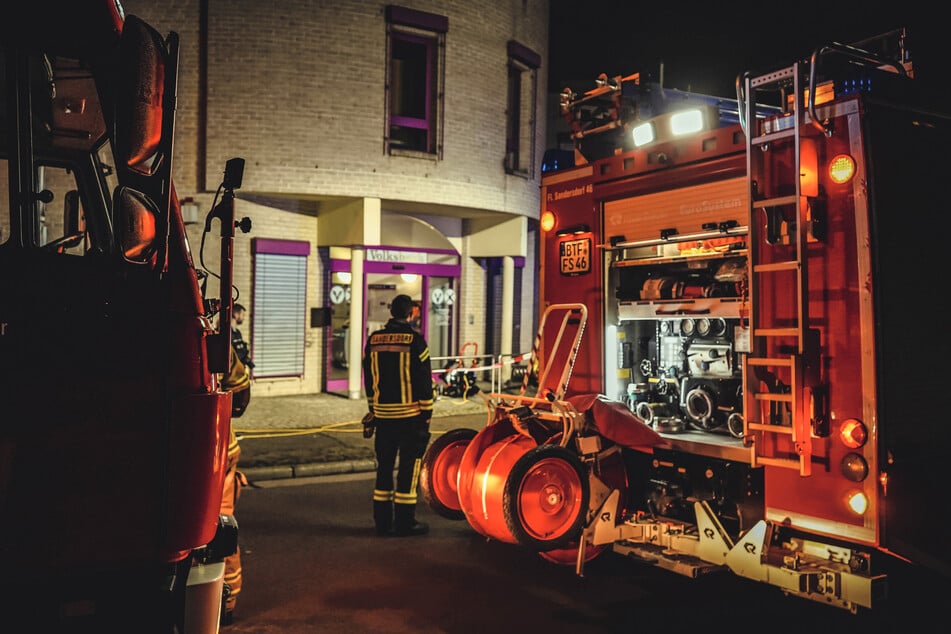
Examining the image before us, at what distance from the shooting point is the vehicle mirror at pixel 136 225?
2473 millimetres

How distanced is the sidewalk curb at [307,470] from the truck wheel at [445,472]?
3.69 m

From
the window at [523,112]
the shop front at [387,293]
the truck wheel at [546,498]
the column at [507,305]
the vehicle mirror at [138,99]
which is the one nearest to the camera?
the vehicle mirror at [138,99]

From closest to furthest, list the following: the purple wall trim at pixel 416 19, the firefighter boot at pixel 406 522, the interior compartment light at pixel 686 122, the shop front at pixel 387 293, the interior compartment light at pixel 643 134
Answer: the interior compartment light at pixel 686 122 < the interior compartment light at pixel 643 134 < the firefighter boot at pixel 406 522 < the purple wall trim at pixel 416 19 < the shop front at pixel 387 293

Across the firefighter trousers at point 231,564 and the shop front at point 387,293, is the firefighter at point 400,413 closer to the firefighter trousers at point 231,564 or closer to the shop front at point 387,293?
the firefighter trousers at point 231,564

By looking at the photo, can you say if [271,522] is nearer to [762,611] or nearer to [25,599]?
[762,611]

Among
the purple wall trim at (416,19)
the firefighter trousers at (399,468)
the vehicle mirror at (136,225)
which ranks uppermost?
the purple wall trim at (416,19)

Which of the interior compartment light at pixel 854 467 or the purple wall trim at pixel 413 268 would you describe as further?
the purple wall trim at pixel 413 268

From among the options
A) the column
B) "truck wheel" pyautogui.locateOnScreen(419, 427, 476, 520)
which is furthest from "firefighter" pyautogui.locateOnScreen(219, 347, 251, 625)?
the column

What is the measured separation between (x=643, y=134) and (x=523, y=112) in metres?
12.8

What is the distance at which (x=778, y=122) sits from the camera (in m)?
4.38

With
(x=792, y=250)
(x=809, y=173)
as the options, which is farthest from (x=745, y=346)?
(x=809, y=173)

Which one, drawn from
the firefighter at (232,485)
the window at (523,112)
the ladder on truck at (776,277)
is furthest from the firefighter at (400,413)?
the window at (523,112)

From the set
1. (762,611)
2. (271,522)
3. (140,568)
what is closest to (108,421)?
(140,568)

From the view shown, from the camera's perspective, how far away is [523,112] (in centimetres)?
1792
